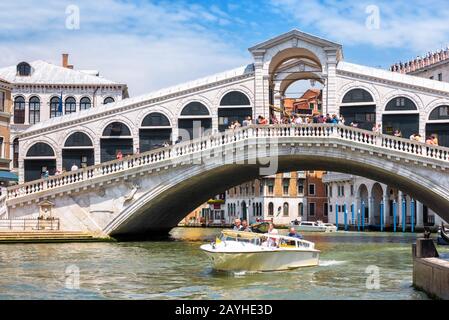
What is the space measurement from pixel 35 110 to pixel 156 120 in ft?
35.2

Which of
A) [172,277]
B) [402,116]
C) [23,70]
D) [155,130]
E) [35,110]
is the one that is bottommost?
[172,277]

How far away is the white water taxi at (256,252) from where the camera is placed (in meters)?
19.0

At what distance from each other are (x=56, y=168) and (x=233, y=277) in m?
16.1

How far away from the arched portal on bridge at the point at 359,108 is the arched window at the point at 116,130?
8328 mm

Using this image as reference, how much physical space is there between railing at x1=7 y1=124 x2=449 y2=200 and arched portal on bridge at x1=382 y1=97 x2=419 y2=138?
212cm

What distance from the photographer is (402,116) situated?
31.4 m

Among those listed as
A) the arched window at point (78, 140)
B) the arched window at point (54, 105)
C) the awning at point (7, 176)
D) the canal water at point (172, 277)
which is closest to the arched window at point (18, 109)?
the arched window at point (54, 105)

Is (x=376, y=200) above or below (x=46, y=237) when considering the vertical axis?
above

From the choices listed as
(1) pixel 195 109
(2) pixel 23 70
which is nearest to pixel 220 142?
(1) pixel 195 109

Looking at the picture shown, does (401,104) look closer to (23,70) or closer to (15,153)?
(15,153)

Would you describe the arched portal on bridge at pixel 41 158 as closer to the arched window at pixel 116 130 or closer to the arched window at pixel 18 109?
the arched window at pixel 116 130
